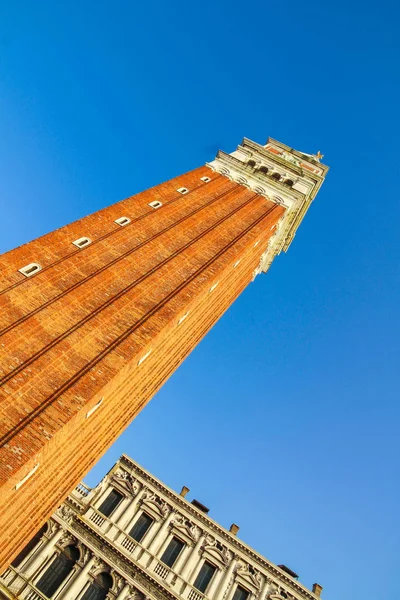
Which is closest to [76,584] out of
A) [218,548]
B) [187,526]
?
[187,526]

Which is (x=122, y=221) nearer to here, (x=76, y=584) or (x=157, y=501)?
(x=157, y=501)

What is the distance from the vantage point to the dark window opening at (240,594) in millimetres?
25812

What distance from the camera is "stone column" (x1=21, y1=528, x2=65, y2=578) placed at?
2302cm

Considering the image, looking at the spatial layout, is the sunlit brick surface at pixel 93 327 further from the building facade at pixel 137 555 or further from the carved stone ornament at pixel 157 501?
the carved stone ornament at pixel 157 501

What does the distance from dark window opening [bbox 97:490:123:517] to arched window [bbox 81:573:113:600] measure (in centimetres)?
308

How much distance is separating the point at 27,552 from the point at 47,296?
503 inches

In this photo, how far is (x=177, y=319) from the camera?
71.6ft

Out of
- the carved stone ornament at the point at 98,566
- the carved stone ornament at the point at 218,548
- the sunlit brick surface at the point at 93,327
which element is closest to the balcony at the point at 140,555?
the carved stone ornament at the point at 98,566

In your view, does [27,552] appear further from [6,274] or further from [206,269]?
[206,269]

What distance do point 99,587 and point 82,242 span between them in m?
16.2

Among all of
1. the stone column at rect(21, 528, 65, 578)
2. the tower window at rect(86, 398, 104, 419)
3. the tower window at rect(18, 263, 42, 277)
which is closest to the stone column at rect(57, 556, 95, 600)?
the stone column at rect(21, 528, 65, 578)

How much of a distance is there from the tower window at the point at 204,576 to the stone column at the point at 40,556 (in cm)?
727

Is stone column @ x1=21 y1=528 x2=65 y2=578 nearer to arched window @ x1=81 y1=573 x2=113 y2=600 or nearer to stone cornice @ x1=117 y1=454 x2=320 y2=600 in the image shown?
arched window @ x1=81 y1=573 x2=113 y2=600

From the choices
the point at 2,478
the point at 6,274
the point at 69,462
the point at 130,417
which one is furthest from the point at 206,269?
the point at 2,478
